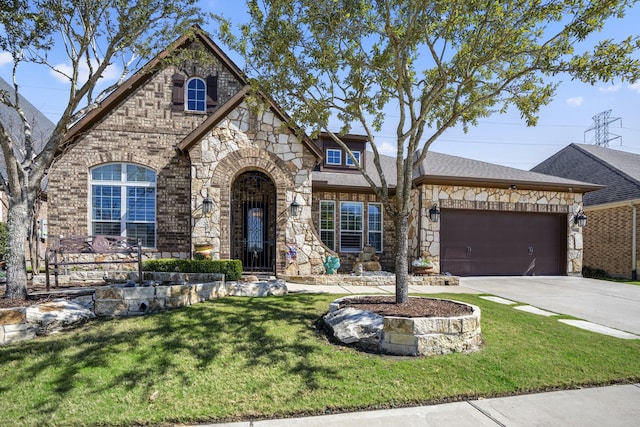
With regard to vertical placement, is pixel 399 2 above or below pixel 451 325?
above

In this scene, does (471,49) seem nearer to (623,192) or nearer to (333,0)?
(333,0)

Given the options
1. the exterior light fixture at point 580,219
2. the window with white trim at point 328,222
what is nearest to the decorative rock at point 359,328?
the window with white trim at point 328,222

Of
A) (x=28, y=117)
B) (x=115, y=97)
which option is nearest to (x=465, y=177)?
(x=115, y=97)

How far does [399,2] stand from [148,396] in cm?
641

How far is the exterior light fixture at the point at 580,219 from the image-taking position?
13.2 m

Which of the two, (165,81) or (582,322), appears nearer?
(582,322)

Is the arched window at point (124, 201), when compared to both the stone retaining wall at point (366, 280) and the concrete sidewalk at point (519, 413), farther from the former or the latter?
the concrete sidewalk at point (519, 413)

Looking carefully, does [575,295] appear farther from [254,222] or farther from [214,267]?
[254,222]

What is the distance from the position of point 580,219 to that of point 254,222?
1173 cm

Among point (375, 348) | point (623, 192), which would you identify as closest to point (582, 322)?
point (375, 348)

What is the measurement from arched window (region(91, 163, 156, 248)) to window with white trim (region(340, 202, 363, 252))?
248 inches

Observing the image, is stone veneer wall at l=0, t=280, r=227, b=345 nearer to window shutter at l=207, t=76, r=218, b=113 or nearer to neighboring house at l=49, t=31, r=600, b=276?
neighboring house at l=49, t=31, r=600, b=276

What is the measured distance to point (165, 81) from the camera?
38.6 ft

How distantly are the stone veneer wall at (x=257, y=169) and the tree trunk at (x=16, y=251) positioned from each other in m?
4.49
